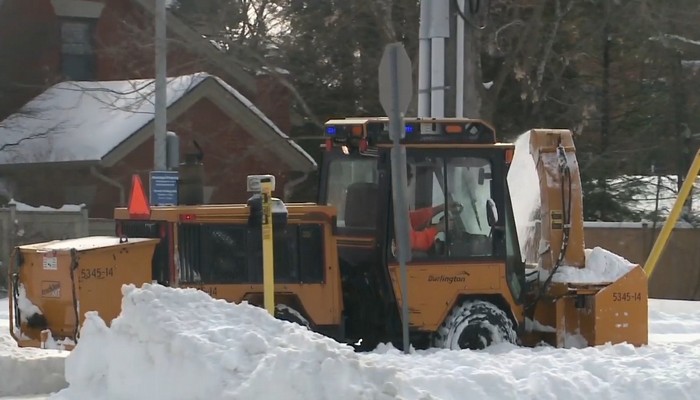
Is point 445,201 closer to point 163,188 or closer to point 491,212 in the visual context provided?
point 491,212

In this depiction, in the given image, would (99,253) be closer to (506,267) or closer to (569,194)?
(506,267)

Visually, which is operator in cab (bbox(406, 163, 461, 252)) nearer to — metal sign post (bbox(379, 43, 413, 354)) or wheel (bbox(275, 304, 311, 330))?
metal sign post (bbox(379, 43, 413, 354))

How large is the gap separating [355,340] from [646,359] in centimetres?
289

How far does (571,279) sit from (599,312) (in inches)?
17.2

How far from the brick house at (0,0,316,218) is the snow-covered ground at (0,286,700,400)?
1519 cm

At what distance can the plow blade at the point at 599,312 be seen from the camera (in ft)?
33.1

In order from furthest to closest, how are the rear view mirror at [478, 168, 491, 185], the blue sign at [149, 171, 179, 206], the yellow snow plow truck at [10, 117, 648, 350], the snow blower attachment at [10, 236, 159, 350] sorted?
1. the blue sign at [149, 171, 179, 206]
2. the rear view mirror at [478, 168, 491, 185]
3. the yellow snow plow truck at [10, 117, 648, 350]
4. the snow blower attachment at [10, 236, 159, 350]

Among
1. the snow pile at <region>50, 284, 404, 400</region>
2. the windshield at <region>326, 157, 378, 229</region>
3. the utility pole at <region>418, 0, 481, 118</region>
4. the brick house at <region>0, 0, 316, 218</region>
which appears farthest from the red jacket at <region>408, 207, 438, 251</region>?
the brick house at <region>0, 0, 316, 218</region>

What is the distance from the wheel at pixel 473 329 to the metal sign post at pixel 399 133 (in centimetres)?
101

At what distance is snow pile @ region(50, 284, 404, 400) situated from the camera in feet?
21.6

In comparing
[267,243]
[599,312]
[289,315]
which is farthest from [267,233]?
[599,312]

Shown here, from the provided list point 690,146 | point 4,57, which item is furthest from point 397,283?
point 4,57

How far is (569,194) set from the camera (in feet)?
34.3

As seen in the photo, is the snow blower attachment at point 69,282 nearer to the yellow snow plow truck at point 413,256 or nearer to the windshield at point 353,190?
the yellow snow plow truck at point 413,256
